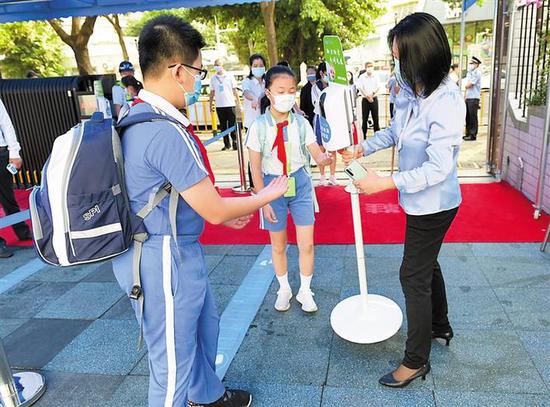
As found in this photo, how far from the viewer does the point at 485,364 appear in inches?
103

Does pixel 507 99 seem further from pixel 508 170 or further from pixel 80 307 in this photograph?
pixel 80 307

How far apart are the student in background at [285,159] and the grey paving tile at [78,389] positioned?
124cm

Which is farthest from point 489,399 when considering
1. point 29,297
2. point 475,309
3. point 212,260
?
point 29,297

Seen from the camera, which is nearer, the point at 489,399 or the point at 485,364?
the point at 489,399

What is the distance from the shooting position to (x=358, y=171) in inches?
88.8

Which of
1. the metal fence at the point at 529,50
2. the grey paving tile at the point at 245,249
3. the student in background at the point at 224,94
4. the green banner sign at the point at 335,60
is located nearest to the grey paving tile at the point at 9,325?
the grey paving tile at the point at 245,249

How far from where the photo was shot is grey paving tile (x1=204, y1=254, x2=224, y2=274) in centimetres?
424

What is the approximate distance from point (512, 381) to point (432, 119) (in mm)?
1446

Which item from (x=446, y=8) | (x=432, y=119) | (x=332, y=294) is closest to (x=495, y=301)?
(x=332, y=294)

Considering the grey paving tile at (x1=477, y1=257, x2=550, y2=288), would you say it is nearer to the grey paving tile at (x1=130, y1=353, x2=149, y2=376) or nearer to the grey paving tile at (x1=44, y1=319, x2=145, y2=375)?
the grey paving tile at (x1=130, y1=353, x2=149, y2=376)

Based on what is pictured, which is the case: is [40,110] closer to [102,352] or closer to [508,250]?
[102,352]

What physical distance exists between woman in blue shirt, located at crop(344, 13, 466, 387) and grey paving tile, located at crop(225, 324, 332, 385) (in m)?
0.42

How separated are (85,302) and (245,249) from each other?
5.06ft

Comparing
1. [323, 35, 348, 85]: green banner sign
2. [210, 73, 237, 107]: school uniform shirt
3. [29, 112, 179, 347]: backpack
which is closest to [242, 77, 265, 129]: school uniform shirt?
[210, 73, 237, 107]: school uniform shirt
